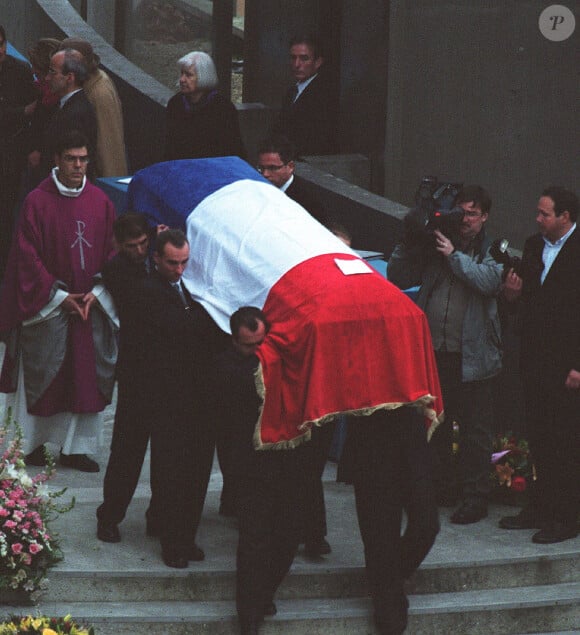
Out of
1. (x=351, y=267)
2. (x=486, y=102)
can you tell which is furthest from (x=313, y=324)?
(x=486, y=102)

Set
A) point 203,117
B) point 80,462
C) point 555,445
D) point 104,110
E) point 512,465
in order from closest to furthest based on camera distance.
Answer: point 555,445
point 512,465
point 80,462
point 203,117
point 104,110

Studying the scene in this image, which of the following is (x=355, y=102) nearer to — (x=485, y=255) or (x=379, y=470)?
(x=485, y=255)

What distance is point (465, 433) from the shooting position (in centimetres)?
838

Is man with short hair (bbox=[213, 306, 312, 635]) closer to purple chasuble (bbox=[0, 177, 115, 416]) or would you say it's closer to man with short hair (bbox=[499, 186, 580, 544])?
man with short hair (bbox=[499, 186, 580, 544])

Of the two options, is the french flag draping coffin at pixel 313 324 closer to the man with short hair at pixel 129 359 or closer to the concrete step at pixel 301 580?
the man with short hair at pixel 129 359

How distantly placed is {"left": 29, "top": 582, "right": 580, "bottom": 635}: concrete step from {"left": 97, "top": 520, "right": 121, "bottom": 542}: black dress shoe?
1.48 ft

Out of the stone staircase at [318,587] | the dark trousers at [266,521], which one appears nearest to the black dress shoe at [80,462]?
the stone staircase at [318,587]

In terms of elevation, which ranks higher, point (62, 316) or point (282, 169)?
point (282, 169)

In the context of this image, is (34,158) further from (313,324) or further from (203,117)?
(313,324)

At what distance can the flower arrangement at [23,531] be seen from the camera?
23.9 ft

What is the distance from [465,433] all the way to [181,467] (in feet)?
5.35

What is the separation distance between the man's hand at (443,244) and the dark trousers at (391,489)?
106 centimetres

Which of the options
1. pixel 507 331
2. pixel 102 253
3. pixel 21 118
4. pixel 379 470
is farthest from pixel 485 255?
pixel 21 118

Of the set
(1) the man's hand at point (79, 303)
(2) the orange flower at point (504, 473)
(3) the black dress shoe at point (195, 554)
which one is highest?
(1) the man's hand at point (79, 303)
